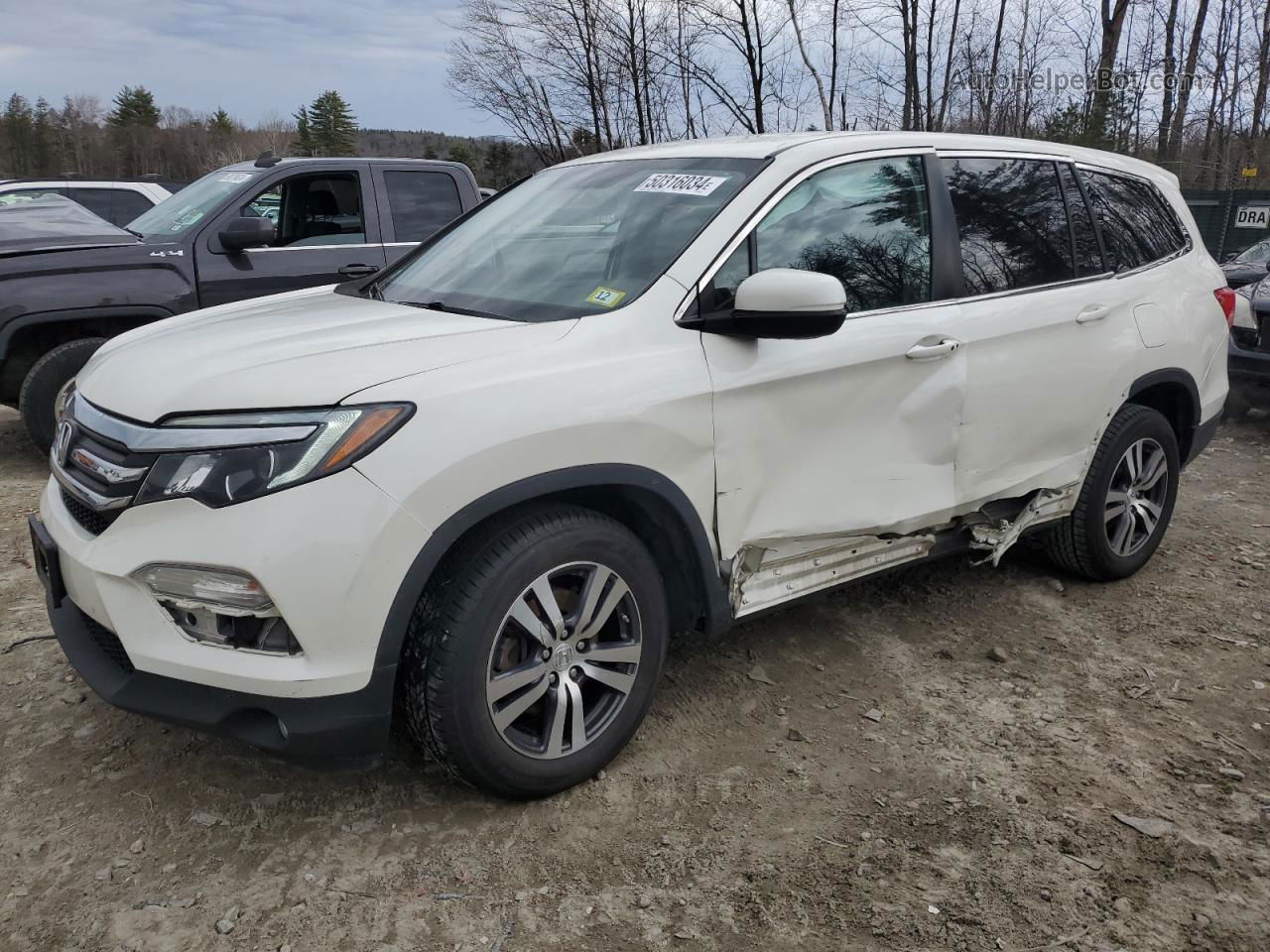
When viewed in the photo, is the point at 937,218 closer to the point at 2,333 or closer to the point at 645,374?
the point at 645,374

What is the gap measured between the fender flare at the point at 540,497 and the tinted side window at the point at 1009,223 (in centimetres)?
146

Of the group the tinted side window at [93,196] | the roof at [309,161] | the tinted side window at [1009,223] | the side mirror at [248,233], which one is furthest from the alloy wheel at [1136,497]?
the tinted side window at [93,196]

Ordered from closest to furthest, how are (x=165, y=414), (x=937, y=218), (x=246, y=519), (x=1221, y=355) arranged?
(x=246, y=519)
(x=165, y=414)
(x=937, y=218)
(x=1221, y=355)

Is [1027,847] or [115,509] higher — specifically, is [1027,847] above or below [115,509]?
below

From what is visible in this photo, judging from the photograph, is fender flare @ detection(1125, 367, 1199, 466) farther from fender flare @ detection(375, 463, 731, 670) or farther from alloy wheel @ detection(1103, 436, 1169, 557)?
fender flare @ detection(375, 463, 731, 670)

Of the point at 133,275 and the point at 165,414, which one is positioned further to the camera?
the point at 133,275

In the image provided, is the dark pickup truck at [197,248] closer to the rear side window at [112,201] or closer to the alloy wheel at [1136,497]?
the alloy wheel at [1136,497]

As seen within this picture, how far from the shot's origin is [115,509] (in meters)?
2.35

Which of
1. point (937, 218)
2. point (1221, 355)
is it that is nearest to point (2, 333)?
point (937, 218)

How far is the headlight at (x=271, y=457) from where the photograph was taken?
2.20 meters

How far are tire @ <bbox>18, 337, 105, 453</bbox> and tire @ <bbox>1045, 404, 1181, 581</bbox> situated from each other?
5380 mm

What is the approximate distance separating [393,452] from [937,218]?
2164 mm

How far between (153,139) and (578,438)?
120489 mm

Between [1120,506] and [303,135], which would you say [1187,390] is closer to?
[1120,506]
